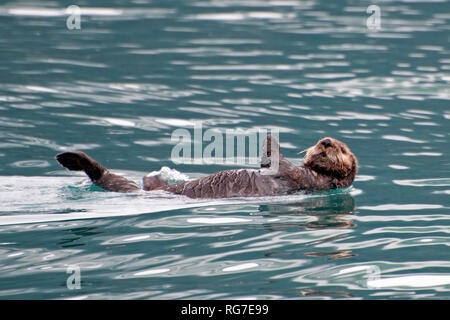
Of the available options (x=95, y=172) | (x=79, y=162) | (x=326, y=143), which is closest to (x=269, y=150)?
(x=326, y=143)

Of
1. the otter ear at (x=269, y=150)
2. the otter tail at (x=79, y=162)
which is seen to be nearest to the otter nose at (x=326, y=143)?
the otter ear at (x=269, y=150)

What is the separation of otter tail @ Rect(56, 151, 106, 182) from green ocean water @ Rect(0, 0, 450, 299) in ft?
0.88

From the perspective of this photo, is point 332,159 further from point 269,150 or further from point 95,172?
point 95,172

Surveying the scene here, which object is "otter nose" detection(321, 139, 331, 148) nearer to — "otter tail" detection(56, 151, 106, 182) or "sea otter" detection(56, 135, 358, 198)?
"sea otter" detection(56, 135, 358, 198)

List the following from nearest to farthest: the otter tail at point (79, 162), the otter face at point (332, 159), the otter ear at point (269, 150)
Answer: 1. the otter tail at point (79, 162)
2. the otter ear at point (269, 150)
3. the otter face at point (332, 159)

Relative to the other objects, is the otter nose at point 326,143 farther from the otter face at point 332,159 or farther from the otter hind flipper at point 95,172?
the otter hind flipper at point 95,172

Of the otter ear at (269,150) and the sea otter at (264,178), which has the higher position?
the otter ear at (269,150)

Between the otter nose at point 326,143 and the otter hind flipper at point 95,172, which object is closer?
the otter hind flipper at point 95,172

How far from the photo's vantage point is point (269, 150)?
7.12 m

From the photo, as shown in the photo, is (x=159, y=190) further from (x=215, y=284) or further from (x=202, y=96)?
(x=202, y=96)

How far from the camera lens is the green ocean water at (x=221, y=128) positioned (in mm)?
5402

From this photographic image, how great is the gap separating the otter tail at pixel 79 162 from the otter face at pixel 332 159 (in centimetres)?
201

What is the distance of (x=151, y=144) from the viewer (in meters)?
9.34

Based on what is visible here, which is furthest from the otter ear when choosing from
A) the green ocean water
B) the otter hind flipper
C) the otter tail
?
the otter tail
